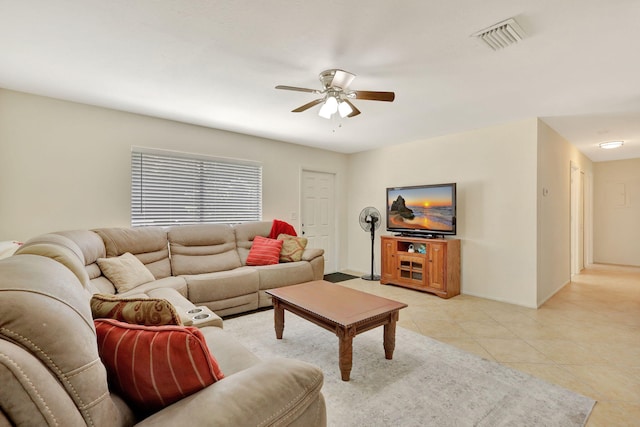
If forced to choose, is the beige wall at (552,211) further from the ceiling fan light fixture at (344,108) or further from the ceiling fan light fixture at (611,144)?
the ceiling fan light fixture at (344,108)

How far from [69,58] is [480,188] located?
4666 mm

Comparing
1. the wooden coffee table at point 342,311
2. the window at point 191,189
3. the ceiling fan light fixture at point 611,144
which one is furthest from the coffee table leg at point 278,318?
the ceiling fan light fixture at point 611,144

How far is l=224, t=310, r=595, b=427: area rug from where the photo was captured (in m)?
1.72

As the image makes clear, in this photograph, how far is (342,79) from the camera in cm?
250

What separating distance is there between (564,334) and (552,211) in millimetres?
1905

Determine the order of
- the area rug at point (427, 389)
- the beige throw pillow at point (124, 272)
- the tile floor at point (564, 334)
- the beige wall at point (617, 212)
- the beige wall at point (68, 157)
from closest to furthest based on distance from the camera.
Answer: the area rug at point (427, 389) < the tile floor at point (564, 334) < the beige throw pillow at point (124, 272) < the beige wall at point (68, 157) < the beige wall at point (617, 212)

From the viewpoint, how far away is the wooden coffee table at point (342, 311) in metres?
2.09

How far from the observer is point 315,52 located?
7.14 feet

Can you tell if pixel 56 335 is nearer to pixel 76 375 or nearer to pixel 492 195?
pixel 76 375

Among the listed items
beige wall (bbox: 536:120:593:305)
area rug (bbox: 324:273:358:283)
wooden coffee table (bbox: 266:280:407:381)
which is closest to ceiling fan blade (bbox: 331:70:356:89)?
wooden coffee table (bbox: 266:280:407:381)

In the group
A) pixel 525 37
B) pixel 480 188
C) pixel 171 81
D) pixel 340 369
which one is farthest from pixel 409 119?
pixel 340 369

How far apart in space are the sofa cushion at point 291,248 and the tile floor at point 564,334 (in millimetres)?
1232

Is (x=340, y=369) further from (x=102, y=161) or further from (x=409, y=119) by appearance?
(x=102, y=161)

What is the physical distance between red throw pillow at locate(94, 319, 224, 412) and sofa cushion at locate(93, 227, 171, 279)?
2.63 m
